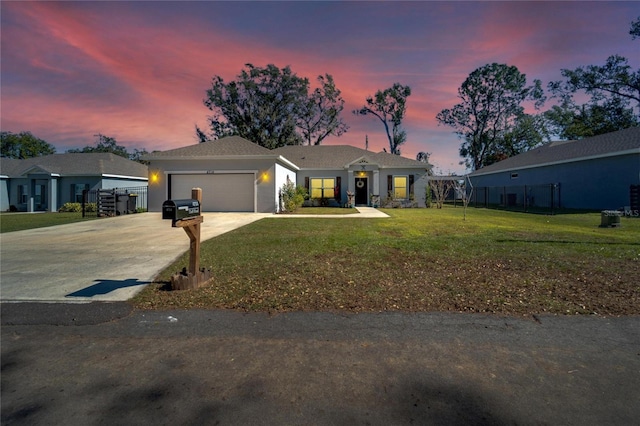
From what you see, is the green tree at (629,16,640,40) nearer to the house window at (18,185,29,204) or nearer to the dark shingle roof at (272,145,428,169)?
the dark shingle roof at (272,145,428,169)

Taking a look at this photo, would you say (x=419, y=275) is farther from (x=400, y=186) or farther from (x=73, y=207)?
(x=73, y=207)

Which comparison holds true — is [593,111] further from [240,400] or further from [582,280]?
[240,400]

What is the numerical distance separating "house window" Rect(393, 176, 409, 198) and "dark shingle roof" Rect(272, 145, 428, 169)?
1.06 metres

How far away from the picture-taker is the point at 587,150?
69.7ft

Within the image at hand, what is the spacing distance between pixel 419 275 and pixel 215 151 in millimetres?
15853

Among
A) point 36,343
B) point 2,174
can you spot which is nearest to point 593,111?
point 36,343

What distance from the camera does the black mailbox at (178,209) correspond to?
443 cm

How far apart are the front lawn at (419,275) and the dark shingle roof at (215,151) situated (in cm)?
995

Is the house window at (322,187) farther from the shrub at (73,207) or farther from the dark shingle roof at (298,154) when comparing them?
the shrub at (73,207)

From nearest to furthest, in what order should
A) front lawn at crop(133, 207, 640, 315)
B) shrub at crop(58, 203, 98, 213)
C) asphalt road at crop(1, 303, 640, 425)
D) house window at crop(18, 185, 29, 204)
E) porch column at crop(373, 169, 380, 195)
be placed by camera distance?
asphalt road at crop(1, 303, 640, 425) < front lawn at crop(133, 207, 640, 315) < shrub at crop(58, 203, 98, 213) < porch column at crop(373, 169, 380, 195) < house window at crop(18, 185, 29, 204)

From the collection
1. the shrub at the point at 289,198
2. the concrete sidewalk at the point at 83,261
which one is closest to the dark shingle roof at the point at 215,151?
the shrub at the point at 289,198

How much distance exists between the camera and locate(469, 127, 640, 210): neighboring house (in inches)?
723

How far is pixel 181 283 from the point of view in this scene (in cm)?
484

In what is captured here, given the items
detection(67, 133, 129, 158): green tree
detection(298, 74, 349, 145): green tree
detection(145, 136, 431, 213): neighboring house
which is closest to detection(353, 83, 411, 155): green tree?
detection(298, 74, 349, 145): green tree
